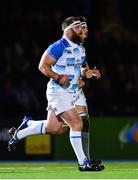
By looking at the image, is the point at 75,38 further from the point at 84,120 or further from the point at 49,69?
the point at 84,120

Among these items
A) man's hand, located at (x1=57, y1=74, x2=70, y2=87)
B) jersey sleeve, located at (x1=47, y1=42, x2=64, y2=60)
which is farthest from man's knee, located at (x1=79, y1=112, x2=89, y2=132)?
jersey sleeve, located at (x1=47, y1=42, x2=64, y2=60)

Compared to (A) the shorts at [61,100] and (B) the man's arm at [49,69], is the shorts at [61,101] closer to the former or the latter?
(A) the shorts at [61,100]

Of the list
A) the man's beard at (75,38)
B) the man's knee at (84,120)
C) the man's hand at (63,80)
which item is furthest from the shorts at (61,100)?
the man's beard at (75,38)

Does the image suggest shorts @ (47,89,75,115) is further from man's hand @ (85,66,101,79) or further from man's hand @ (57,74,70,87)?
man's hand @ (85,66,101,79)

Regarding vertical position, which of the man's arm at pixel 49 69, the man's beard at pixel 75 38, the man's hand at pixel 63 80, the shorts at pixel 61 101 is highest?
the man's beard at pixel 75 38

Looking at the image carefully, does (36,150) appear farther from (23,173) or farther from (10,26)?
(23,173)

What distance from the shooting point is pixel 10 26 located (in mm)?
19406

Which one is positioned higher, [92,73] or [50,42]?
[50,42]

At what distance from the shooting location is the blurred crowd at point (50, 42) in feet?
58.5

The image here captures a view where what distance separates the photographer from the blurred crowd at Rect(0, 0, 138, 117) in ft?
58.5

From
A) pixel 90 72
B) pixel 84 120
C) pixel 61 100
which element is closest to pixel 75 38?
pixel 90 72

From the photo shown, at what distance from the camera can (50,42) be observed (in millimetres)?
19016

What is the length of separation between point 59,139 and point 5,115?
1.48 meters

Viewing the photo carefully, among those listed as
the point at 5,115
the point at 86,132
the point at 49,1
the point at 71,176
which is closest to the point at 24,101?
the point at 5,115
